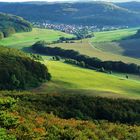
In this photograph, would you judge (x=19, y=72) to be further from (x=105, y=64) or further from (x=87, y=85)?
(x=105, y=64)

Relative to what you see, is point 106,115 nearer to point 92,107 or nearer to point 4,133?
point 92,107

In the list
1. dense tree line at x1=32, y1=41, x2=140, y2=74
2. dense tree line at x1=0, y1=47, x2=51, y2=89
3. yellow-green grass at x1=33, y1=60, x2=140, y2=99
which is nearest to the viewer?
yellow-green grass at x1=33, y1=60, x2=140, y2=99

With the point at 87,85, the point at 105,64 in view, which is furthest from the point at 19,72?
the point at 105,64

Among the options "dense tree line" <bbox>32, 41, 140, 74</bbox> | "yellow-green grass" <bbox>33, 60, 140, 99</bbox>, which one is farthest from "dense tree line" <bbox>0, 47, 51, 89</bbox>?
"dense tree line" <bbox>32, 41, 140, 74</bbox>

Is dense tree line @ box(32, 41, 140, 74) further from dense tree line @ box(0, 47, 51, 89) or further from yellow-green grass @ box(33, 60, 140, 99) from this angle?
dense tree line @ box(0, 47, 51, 89)

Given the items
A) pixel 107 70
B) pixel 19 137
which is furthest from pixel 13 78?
pixel 19 137

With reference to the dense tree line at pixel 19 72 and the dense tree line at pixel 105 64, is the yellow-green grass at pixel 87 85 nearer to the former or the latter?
the dense tree line at pixel 19 72
